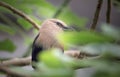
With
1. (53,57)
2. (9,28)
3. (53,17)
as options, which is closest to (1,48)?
(9,28)

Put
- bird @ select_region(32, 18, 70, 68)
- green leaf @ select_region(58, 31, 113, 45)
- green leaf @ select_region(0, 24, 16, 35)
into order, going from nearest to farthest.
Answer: green leaf @ select_region(58, 31, 113, 45) < bird @ select_region(32, 18, 70, 68) < green leaf @ select_region(0, 24, 16, 35)

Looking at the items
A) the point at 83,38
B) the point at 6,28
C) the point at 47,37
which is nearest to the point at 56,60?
the point at 83,38

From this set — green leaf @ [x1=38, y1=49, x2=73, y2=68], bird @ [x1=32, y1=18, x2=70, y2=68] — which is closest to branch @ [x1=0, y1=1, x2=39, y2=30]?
bird @ [x1=32, y1=18, x2=70, y2=68]

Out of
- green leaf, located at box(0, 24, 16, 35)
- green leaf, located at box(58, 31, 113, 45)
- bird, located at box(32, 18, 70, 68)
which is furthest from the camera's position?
green leaf, located at box(0, 24, 16, 35)

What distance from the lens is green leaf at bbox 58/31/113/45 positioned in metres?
0.19

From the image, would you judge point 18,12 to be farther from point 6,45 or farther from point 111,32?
point 111,32

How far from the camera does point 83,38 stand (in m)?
0.19

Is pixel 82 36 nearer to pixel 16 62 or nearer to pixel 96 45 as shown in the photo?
pixel 96 45

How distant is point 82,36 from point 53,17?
614 millimetres

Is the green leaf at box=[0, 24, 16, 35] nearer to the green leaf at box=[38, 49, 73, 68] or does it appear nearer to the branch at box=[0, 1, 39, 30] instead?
the branch at box=[0, 1, 39, 30]

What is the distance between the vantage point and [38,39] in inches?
30.2

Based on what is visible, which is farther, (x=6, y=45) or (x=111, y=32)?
(x=6, y=45)

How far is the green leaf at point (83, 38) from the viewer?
7.4 inches

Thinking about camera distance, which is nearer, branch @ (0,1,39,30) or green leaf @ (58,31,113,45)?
green leaf @ (58,31,113,45)
